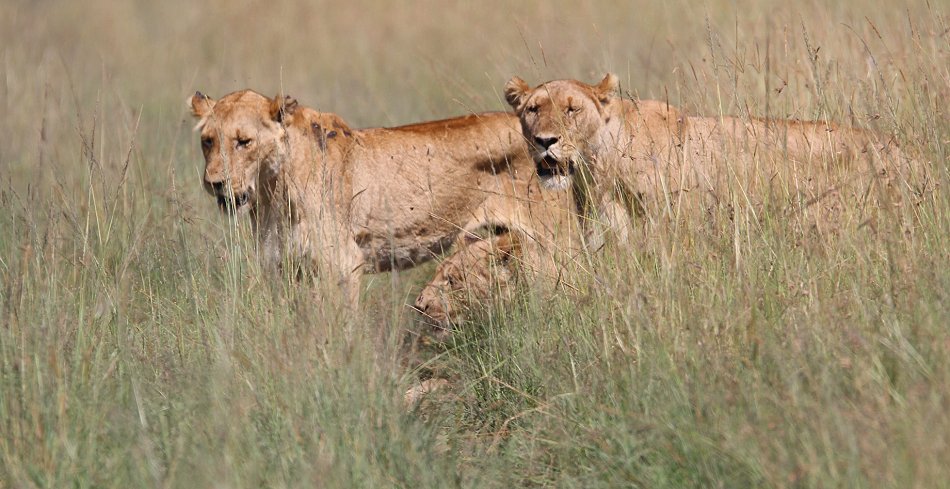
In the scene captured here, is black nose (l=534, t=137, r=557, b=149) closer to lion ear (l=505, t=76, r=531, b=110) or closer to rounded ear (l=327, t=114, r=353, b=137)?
lion ear (l=505, t=76, r=531, b=110)

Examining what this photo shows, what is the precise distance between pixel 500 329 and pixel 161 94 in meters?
8.35

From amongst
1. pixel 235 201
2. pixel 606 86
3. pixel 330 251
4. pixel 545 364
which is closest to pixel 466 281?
pixel 330 251

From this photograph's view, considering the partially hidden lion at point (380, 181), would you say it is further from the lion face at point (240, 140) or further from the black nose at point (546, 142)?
the black nose at point (546, 142)

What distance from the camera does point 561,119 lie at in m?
6.16

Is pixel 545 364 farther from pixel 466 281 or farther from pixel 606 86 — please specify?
pixel 606 86

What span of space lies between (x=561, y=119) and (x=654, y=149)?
0.56 m

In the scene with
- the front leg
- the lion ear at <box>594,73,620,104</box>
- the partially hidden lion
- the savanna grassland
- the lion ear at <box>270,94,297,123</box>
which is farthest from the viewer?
the lion ear at <box>594,73,620,104</box>

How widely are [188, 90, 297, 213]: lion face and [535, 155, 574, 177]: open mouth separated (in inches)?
51.5

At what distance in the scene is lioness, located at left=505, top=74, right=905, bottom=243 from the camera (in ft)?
18.1

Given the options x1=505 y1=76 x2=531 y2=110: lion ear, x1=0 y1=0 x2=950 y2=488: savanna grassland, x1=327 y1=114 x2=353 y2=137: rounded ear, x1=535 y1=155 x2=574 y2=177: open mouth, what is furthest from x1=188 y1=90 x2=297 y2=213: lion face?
x1=535 y1=155 x2=574 y2=177: open mouth

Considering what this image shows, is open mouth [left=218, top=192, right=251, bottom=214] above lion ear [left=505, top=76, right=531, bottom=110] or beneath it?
beneath

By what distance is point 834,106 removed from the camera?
21.1 ft

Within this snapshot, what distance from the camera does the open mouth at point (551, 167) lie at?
20.7 ft

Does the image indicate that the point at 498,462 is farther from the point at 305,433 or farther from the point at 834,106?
the point at 834,106
